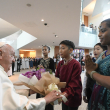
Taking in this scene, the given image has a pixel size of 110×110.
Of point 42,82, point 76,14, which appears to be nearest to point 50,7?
point 76,14

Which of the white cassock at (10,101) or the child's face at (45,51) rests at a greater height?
the child's face at (45,51)

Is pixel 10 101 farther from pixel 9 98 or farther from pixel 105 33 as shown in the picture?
pixel 105 33

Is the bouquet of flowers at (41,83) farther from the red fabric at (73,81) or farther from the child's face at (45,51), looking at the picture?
the child's face at (45,51)

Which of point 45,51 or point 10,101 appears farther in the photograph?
point 45,51

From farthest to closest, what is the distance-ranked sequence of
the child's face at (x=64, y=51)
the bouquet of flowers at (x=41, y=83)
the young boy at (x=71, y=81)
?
the child's face at (x=64, y=51), the young boy at (x=71, y=81), the bouquet of flowers at (x=41, y=83)

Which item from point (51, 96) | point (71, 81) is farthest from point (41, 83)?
point (71, 81)

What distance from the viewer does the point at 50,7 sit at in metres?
2.91

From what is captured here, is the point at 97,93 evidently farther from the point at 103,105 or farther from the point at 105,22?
the point at 105,22

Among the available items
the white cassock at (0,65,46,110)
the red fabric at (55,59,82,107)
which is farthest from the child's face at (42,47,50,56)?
the white cassock at (0,65,46,110)

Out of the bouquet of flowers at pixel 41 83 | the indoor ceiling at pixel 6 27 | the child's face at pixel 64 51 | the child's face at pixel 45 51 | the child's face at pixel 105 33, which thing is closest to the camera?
the child's face at pixel 105 33

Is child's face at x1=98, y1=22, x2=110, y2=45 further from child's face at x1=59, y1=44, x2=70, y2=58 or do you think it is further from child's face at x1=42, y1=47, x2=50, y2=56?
child's face at x1=42, y1=47, x2=50, y2=56

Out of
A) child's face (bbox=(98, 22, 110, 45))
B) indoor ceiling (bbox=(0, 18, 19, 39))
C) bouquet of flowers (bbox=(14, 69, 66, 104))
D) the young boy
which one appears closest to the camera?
child's face (bbox=(98, 22, 110, 45))

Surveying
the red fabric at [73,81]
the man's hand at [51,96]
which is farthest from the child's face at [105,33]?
the man's hand at [51,96]

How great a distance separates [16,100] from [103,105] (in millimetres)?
731
